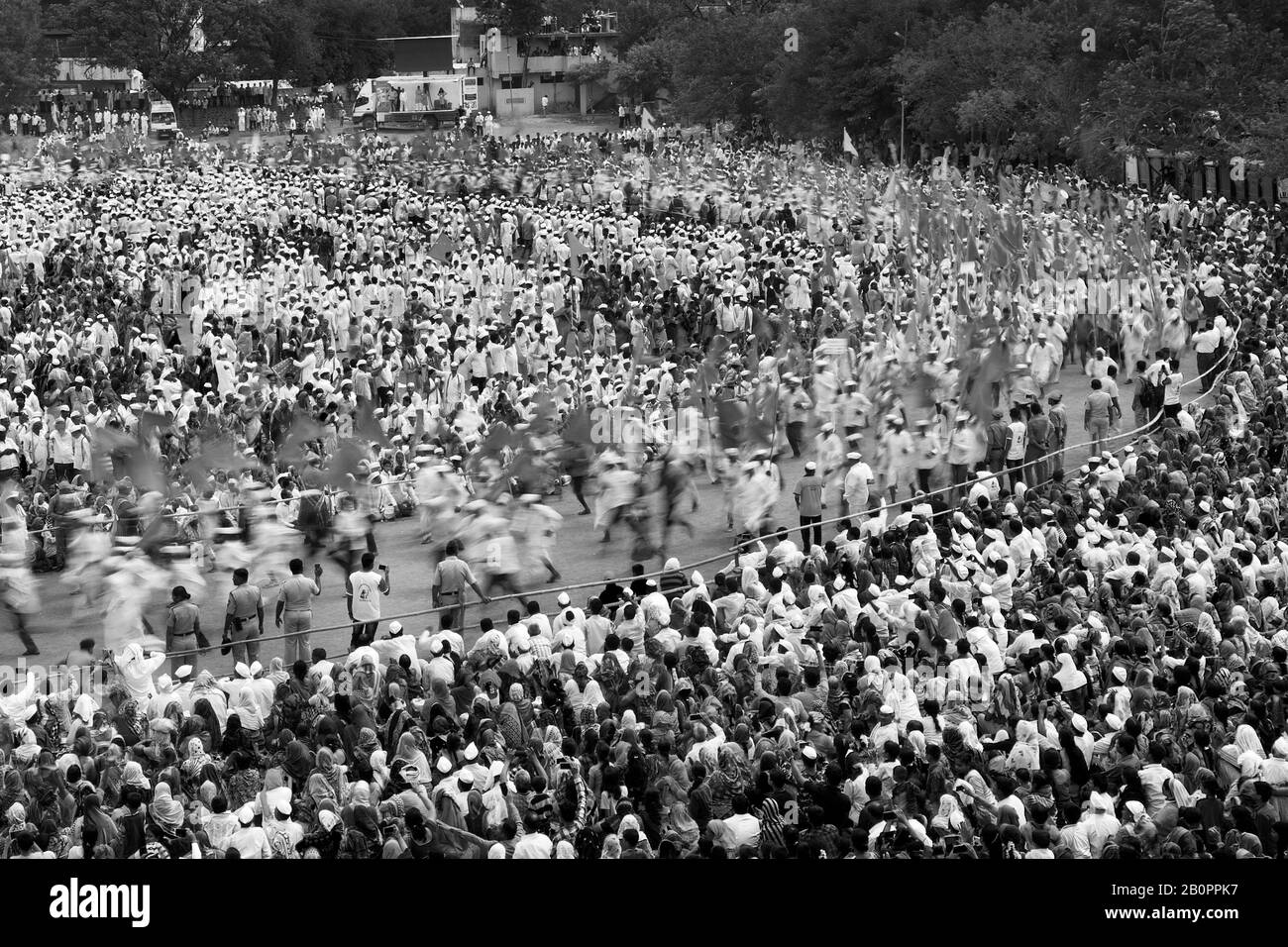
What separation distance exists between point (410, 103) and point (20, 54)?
12262 mm

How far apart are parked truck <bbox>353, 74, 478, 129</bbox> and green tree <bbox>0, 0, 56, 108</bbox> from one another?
9.64 metres

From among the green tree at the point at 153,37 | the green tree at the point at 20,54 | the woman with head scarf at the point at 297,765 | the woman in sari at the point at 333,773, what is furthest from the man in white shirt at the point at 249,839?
the green tree at the point at 153,37

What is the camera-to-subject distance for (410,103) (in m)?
60.5

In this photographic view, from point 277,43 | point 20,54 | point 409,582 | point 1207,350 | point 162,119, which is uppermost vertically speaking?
point 277,43

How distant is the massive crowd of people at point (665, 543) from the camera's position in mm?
9305

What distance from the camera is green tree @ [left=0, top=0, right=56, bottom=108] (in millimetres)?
53094

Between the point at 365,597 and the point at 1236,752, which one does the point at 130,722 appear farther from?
the point at 1236,752

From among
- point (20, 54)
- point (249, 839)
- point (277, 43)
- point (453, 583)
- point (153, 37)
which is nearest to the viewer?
point (249, 839)

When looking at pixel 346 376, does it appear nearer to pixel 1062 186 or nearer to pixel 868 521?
pixel 868 521

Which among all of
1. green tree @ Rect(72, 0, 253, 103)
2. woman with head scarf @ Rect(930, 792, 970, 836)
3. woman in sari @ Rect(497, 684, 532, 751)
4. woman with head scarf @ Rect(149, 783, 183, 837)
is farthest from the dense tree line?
woman with head scarf @ Rect(149, 783, 183, 837)

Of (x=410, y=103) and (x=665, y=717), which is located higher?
(x=410, y=103)

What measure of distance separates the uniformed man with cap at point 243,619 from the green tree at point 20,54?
4434 centimetres

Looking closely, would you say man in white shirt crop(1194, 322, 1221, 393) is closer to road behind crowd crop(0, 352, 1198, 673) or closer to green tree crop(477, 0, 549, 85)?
road behind crowd crop(0, 352, 1198, 673)

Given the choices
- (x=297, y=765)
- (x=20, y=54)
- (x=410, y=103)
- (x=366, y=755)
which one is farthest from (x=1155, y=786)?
(x=410, y=103)
